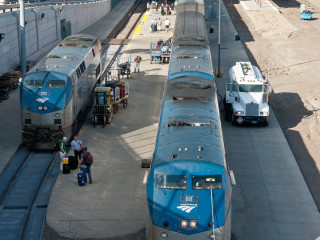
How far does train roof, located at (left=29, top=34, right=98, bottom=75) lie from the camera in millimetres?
30016

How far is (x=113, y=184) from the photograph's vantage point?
24.9 meters

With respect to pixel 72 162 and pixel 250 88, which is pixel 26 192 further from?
pixel 250 88

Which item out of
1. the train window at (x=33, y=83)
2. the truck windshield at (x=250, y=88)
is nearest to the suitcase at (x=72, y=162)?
the train window at (x=33, y=83)

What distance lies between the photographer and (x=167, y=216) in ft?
57.8

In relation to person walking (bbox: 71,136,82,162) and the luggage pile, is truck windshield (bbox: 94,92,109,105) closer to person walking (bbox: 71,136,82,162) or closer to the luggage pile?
person walking (bbox: 71,136,82,162)

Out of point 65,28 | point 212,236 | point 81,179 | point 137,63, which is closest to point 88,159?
point 81,179

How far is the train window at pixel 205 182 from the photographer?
1795 cm

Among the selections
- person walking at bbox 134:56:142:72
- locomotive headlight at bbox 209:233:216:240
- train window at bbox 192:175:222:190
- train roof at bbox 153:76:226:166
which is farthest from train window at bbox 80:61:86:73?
locomotive headlight at bbox 209:233:216:240

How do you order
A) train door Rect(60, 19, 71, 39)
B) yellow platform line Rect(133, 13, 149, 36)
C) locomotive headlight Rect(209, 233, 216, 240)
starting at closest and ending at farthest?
1. locomotive headlight Rect(209, 233, 216, 240)
2. train door Rect(60, 19, 71, 39)
3. yellow platform line Rect(133, 13, 149, 36)

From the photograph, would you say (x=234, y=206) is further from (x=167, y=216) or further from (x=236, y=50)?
(x=236, y=50)

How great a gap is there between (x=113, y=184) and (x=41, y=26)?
29661 millimetres

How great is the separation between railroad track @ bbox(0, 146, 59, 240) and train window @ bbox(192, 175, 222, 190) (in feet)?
21.3

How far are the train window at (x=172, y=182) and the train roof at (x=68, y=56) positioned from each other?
12.8 metres

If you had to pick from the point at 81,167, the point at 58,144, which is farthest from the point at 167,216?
the point at 58,144
